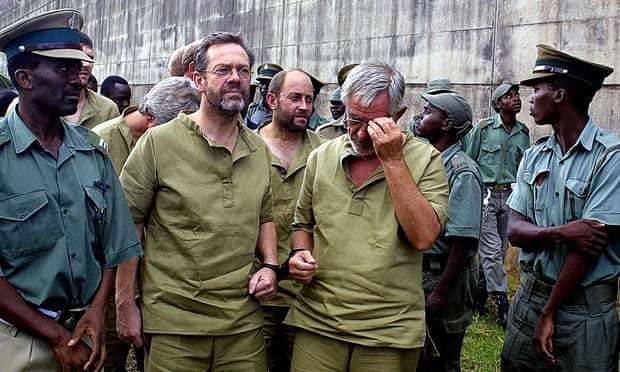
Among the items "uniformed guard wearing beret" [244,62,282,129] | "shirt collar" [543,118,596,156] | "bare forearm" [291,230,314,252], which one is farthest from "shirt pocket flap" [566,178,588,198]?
"uniformed guard wearing beret" [244,62,282,129]

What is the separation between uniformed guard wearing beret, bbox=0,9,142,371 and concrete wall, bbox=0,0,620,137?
512cm

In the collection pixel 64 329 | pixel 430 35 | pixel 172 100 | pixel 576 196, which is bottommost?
pixel 64 329

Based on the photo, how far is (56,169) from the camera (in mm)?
2727

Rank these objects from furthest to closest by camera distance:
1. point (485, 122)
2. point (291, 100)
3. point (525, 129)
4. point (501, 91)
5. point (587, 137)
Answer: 1. point (485, 122)
2. point (525, 129)
3. point (501, 91)
4. point (291, 100)
5. point (587, 137)

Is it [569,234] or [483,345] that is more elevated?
[569,234]

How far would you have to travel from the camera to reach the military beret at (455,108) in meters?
4.13

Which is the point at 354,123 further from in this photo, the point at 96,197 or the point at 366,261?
the point at 96,197

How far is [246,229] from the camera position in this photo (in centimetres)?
324

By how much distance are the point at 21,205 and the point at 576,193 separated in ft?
8.35

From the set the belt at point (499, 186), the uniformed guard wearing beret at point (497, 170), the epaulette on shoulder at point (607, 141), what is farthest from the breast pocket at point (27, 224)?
the belt at point (499, 186)

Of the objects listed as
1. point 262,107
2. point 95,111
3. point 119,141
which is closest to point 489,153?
point 262,107

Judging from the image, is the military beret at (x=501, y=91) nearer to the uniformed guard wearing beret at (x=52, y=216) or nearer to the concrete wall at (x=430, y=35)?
the concrete wall at (x=430, y=35)

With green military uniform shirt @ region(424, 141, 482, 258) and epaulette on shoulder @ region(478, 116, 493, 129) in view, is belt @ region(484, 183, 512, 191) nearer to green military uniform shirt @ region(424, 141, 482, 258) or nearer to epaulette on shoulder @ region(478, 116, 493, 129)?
epaulette on shoulder @ region(478, 116, 493, 129)

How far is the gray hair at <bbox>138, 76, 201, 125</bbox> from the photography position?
3977 mm
